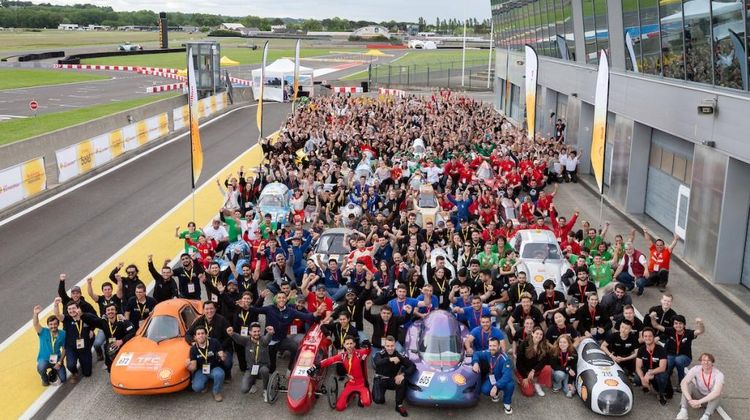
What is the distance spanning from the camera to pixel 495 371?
1150cm

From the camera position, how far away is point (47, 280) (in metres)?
17.4

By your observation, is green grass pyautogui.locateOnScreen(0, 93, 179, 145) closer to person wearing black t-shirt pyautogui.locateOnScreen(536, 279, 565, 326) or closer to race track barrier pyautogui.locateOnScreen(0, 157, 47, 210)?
race track barrier pyautogui.locateOnScreen(0, 157, 47, 210)

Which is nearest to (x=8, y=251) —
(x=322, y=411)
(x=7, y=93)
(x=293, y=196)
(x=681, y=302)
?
(x=293, y=196)

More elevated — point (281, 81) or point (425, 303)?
point (281, 81)

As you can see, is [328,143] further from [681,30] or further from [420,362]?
[420,362]

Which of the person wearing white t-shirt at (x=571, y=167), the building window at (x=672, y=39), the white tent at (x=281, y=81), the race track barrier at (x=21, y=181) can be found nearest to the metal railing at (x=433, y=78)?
the white tent at (x=281, y=81)

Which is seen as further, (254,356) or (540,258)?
(540,258)

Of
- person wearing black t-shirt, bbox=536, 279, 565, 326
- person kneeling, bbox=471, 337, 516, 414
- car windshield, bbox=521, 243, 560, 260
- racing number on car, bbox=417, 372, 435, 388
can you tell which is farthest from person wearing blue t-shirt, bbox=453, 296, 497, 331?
car windshield, bbox=521, 243, 560, 260

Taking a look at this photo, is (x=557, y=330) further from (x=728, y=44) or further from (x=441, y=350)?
(x=728, y=44)

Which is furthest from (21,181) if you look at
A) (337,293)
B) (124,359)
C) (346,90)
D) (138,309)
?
(346,90)

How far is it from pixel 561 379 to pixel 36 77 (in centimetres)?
7344

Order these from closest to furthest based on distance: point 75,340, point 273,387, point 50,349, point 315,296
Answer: point 273,387 → point 50,349 → point 75,340 → point 315,296

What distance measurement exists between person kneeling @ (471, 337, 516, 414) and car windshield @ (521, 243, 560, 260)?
479cm

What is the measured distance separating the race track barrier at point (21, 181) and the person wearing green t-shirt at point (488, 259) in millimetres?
15898
